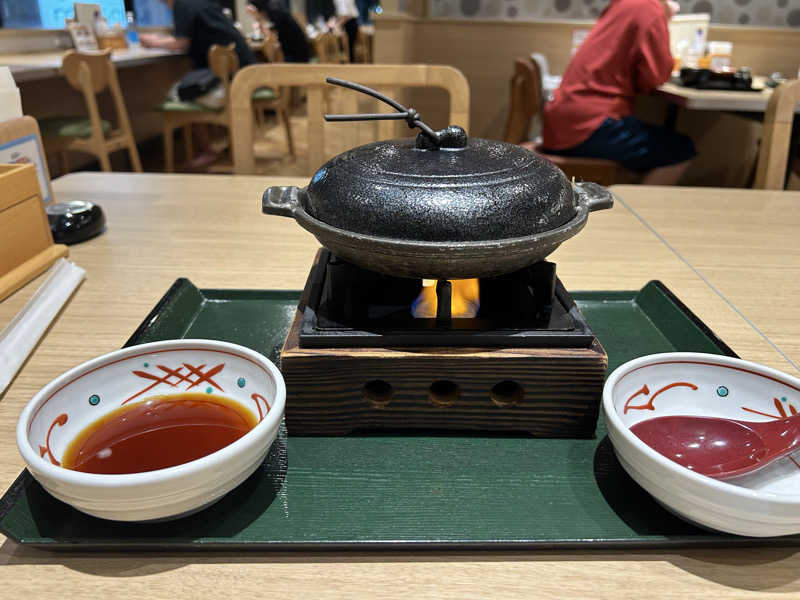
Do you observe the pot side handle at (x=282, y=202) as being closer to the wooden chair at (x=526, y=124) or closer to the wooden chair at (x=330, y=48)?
the wooden chair at (x=526, y=124)

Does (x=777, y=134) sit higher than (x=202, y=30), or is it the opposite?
(x=202, y=30)

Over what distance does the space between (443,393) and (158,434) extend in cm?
33

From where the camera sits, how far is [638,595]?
506 mm

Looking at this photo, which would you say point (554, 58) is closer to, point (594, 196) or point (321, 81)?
point (321, 81)

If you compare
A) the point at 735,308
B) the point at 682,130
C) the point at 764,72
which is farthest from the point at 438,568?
the point at 764,72

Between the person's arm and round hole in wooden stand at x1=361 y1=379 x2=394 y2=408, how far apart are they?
3.01 meters

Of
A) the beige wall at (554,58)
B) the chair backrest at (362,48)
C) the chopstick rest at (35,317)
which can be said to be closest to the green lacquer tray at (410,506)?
the chopstick rest at (35,317)

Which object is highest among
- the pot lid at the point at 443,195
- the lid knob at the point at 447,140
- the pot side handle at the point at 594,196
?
the lid knob at the point at 447,140

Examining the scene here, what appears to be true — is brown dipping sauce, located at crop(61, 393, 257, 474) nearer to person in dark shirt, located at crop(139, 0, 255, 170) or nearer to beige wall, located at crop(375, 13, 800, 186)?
beige wall, located at crop(375, 13, 800, 186)

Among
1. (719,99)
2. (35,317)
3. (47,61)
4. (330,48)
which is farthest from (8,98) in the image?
(330,48)

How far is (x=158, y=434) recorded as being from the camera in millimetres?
634

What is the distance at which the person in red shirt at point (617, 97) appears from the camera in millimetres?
3111

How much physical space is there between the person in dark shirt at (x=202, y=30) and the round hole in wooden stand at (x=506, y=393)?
5.15 m

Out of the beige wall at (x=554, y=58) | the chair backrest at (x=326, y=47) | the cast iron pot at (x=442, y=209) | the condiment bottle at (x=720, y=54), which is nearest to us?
the cast iron pot at (x=442, y=209)
